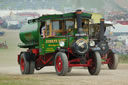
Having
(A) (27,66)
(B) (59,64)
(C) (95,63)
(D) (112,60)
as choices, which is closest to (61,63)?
(B) (59,64)

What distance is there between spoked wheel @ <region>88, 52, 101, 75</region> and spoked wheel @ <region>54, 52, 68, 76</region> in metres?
1.46

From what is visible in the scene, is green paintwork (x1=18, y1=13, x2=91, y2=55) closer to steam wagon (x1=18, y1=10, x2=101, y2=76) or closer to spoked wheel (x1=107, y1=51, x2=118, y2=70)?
steam wagon (x1=18, y1=10, x2=101, y2=76)

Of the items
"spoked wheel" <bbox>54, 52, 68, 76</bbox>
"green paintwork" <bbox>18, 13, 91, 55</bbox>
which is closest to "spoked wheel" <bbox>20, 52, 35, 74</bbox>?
"green paintwork" <bbox>18, 13, 91, 55</bbox>

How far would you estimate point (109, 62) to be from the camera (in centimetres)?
2762

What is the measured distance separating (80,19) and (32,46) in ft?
12.7

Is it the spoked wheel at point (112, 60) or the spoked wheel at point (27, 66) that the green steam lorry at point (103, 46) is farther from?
the spoked wheel at point (27, 66)

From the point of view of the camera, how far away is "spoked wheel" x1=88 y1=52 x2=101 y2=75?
21461mm

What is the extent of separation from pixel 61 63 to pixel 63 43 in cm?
89

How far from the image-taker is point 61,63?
2111 cm

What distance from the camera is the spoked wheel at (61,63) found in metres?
20.8

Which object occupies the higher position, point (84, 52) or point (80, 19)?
point (80, 19)

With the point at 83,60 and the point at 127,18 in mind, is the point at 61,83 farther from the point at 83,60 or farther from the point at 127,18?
the point at 127,18

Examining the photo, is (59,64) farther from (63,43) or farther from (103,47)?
(103,47)

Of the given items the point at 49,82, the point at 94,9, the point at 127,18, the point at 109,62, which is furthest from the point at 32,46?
the point at 127,18
